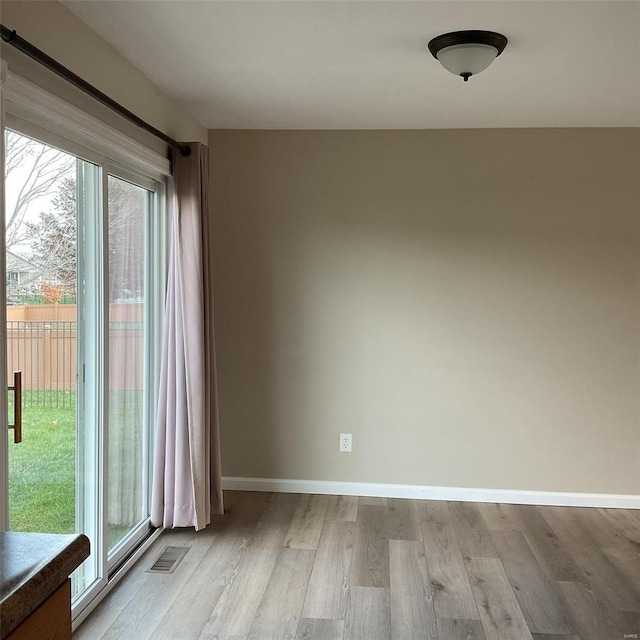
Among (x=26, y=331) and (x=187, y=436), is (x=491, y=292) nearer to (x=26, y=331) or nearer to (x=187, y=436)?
(x=187, y=436)

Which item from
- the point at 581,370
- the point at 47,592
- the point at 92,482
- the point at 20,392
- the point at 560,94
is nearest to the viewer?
the point at 47,592

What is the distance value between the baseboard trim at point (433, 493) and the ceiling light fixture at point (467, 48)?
2674mm

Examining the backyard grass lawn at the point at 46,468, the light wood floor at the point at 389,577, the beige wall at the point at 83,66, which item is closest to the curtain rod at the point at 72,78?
the beige wall at the point at 83,66

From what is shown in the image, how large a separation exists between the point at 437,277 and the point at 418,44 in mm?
1792

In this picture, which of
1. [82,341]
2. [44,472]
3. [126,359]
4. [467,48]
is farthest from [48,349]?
[467,48]

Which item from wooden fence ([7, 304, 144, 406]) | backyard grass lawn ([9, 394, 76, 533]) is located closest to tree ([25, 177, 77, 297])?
wooden fence ([7, 304, 144, 406])

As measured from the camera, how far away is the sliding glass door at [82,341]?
2361 mm

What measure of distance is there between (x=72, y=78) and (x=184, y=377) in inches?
65.0

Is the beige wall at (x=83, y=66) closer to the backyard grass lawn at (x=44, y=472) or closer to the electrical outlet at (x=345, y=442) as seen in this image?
the backyard grass lawn at (x=44, y=472)

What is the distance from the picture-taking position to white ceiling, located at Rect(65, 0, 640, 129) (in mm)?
2447

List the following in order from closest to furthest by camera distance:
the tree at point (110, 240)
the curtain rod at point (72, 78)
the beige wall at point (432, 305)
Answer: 1. the curtain rod at point (72, 78)
2. the tree at point (110, 240)
3. the beige wall at point (432, 305)

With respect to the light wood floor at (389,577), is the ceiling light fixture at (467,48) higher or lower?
higher

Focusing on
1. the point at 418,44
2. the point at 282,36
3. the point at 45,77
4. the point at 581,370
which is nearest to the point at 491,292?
the point at 581,370

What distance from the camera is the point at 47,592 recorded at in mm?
954
